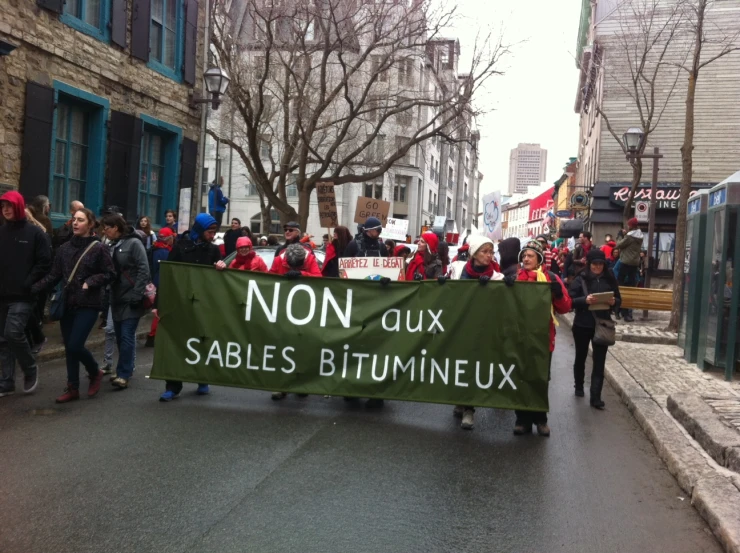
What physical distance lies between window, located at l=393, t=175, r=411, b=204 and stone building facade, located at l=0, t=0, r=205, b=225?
148 feet

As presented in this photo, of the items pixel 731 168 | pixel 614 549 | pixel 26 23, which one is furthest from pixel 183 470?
pixel 731 168

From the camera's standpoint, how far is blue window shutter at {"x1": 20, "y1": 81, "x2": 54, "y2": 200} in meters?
13.5

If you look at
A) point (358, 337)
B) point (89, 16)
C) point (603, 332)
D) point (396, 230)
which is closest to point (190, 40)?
point (89, 16)

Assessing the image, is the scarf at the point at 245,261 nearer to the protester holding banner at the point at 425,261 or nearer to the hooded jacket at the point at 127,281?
the hooded jacket at the point at 127,281

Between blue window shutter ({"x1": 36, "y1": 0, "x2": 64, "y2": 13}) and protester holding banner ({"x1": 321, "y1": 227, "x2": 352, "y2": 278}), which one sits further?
blue window shutter ({"x1": 36, "y1": 0, "x2": 64, "y2": 13})

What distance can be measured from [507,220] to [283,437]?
512 ft

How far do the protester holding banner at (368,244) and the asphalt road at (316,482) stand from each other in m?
2.24

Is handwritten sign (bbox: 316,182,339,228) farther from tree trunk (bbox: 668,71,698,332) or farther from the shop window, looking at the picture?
tree trunk (bbox: 668,71,698,332)

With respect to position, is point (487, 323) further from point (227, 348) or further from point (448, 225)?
point (448, 225)

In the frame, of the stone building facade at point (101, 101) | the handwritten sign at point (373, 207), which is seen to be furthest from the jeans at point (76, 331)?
the handwritten sign at point (373, 207)

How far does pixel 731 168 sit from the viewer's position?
33.2m

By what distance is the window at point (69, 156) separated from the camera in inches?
587

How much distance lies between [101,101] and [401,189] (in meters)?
50.7

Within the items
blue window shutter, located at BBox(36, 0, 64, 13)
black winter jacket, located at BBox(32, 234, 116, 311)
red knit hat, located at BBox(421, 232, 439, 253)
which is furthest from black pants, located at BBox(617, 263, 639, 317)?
black winter jacket, located at BBox(32, 234, 116, 311)
